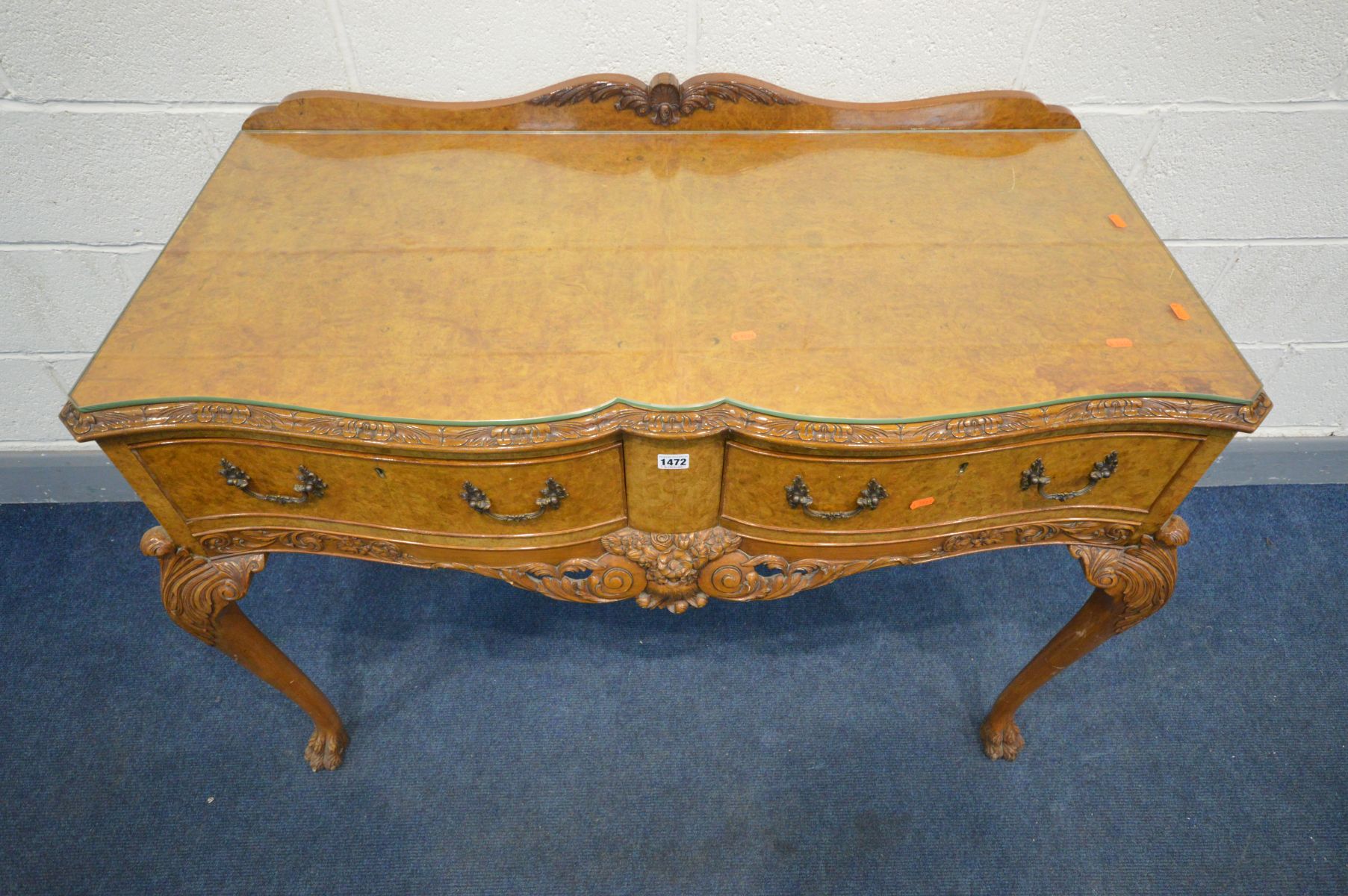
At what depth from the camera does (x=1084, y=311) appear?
1.02 metres

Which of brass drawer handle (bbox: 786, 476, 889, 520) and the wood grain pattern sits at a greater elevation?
the wood grain pattern

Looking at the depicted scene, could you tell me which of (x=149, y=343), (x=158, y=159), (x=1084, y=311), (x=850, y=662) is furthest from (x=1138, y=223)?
(x=158, y=159)

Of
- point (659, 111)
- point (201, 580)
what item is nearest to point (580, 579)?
point (201, 580)

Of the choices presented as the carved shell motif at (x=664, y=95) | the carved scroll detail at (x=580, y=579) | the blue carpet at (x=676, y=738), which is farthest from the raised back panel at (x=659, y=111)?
the blue carpet at (x=676, y=738)

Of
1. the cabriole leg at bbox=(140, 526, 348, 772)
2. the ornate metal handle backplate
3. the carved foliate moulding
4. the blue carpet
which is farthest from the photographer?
the blue carpet

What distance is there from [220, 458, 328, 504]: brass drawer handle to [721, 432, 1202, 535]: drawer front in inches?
20.9

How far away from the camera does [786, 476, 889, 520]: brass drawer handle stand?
1.01m

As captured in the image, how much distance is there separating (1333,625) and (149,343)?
94.6 inches

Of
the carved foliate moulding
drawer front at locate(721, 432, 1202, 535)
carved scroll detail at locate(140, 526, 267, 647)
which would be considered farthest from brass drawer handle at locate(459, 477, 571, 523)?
carved scroll detail at locate(140, 526, 267, 647)

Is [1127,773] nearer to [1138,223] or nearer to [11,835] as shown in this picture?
[1138,223]

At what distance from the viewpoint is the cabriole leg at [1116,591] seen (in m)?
1.14

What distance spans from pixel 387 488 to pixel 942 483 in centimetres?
72

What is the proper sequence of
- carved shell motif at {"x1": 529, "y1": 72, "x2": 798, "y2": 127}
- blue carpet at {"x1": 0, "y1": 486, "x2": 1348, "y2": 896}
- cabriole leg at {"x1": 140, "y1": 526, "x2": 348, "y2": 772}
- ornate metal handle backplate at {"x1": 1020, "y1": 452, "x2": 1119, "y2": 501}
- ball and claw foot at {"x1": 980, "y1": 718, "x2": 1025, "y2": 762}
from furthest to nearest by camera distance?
ball and claw foot at {"x1": 980, "y1": 718, "x2": 1025, "y2": 762}
blue carpet at {"x1": 0, "y1": 486, "x2": 1348, "y2": 896}
carved shell motif at {"x1": 529, "y1": 72, "x2": 798, "y2": 127}
cabriole leg at {"x1": 140, "y1": 526, "x2": 348, "y2": 772}
ornate metal handle backplate at {"x1": 1020, "y1": 452, "x2": 1119, "y2": 501}

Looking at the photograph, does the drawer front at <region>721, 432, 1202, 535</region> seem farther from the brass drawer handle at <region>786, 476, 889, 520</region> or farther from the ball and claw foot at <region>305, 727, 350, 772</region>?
the ball and claw foot at <region>305, 727, 350, 772</region>
